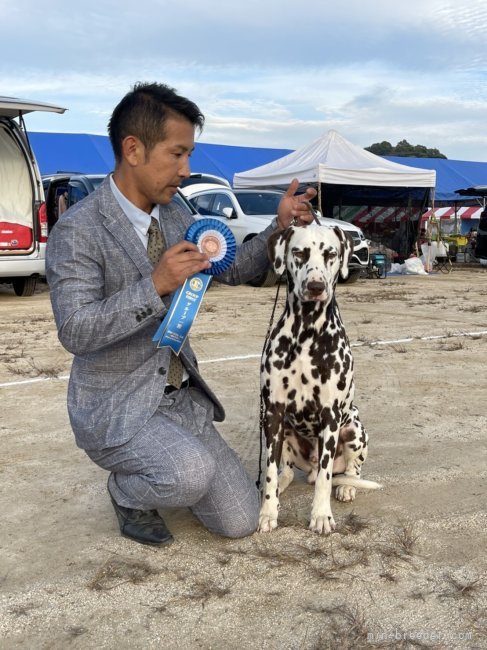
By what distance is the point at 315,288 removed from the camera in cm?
306

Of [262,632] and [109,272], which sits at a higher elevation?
[109,272]

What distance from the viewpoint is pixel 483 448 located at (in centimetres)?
419

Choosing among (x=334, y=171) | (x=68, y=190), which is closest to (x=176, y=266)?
A: (x=68, y=190)

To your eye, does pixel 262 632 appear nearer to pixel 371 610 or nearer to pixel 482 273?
pixel 371 610

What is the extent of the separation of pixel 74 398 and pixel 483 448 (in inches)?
99.1

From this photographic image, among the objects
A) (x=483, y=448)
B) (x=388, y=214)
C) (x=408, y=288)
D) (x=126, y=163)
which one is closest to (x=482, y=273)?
(x=388, y=214)

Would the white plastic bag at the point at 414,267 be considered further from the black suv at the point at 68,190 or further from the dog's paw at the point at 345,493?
the dog's paw at the point at 345,493

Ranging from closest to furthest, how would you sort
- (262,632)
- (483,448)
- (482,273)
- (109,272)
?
1. (262,632)
2. (109,272)
3. (483,448)
4. (482,273)

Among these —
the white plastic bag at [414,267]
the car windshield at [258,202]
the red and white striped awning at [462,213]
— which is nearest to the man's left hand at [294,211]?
the car windshield at [258,202]

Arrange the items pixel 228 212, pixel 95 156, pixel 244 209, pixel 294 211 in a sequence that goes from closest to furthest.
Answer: pixel 294 211 → pixel 228 212 → pixel 244 209 → pixel 95 156

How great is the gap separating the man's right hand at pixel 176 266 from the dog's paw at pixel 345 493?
1471 millimetres

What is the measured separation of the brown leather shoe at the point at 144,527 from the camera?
300cm

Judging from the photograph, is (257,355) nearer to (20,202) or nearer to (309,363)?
(309,363)

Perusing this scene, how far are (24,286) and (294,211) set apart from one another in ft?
30.2
